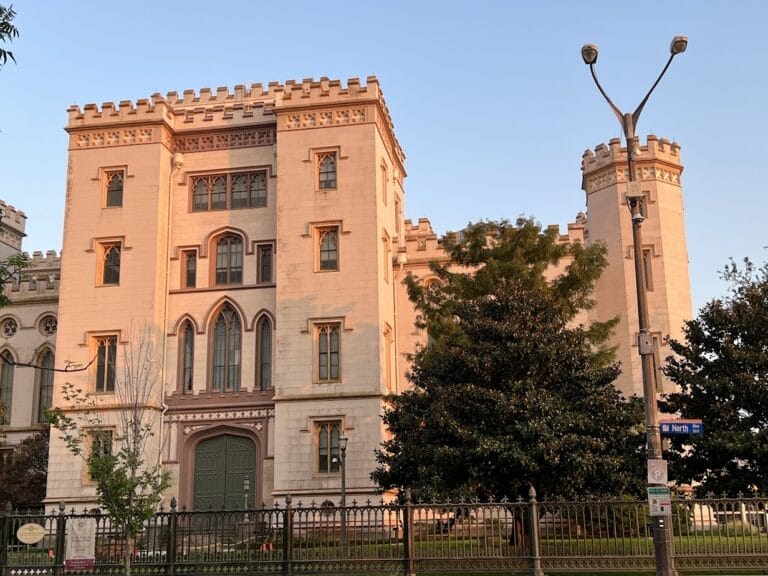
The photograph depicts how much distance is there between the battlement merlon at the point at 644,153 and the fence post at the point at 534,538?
21.0 m

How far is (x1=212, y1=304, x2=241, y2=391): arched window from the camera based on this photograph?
31.7 meters

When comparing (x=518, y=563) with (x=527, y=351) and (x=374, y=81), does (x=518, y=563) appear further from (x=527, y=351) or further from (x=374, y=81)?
(x=374, y=81)

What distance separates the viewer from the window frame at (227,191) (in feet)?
109

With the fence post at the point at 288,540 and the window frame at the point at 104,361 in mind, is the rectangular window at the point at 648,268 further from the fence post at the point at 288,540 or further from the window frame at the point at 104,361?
the fence post at the point at 288,540

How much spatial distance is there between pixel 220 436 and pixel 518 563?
16637 mm

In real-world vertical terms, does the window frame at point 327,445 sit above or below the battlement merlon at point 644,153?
below

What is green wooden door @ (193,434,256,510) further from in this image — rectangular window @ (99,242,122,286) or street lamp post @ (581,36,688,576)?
street lamp post @ (581,36,688,576)

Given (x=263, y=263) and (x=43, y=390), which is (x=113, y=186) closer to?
(x=263, y=263)

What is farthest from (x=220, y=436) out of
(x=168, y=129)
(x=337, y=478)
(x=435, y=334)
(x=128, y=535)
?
(x=128, y=535)

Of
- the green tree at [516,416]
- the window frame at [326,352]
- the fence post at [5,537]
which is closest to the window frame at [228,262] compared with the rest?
the window frame at [326,352]

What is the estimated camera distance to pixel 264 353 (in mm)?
32000

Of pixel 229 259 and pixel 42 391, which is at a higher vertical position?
pixel 229 259

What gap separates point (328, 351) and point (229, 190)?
24.6 feet

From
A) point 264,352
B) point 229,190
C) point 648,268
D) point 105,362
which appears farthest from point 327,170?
point 648,268
